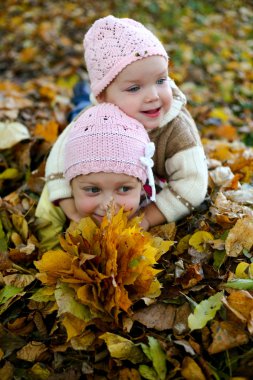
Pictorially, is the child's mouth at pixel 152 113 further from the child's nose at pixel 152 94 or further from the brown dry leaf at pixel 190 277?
the brown dry leaf at pixel 190 277

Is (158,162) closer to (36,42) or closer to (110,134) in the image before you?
(110,134)

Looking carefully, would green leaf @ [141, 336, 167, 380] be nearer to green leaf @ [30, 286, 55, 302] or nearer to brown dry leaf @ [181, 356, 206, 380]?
brown dry leaf @ [181, 356, 206, 380]

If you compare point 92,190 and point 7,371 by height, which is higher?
point 92,190

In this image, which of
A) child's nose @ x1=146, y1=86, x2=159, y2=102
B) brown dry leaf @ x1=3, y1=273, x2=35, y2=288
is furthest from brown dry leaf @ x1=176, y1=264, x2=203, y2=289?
child's nose @ x1=146, y1=86, x2=159, y2=102

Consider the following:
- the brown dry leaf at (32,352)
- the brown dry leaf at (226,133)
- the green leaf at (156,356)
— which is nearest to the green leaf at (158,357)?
the green leaf at (156,356)

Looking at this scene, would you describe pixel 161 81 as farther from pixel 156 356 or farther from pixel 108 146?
pixel 156 356

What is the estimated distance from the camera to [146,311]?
68.7 inches

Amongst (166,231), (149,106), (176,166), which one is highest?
(149,106)

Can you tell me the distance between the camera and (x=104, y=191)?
75.4 inches

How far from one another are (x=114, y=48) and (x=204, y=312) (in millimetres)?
1132

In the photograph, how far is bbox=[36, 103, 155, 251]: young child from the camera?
1847 mm

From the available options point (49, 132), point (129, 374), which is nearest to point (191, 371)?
point (129, 374)

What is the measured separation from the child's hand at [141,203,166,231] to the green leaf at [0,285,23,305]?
24.3 inches

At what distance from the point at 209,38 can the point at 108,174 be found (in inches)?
Result: 177
